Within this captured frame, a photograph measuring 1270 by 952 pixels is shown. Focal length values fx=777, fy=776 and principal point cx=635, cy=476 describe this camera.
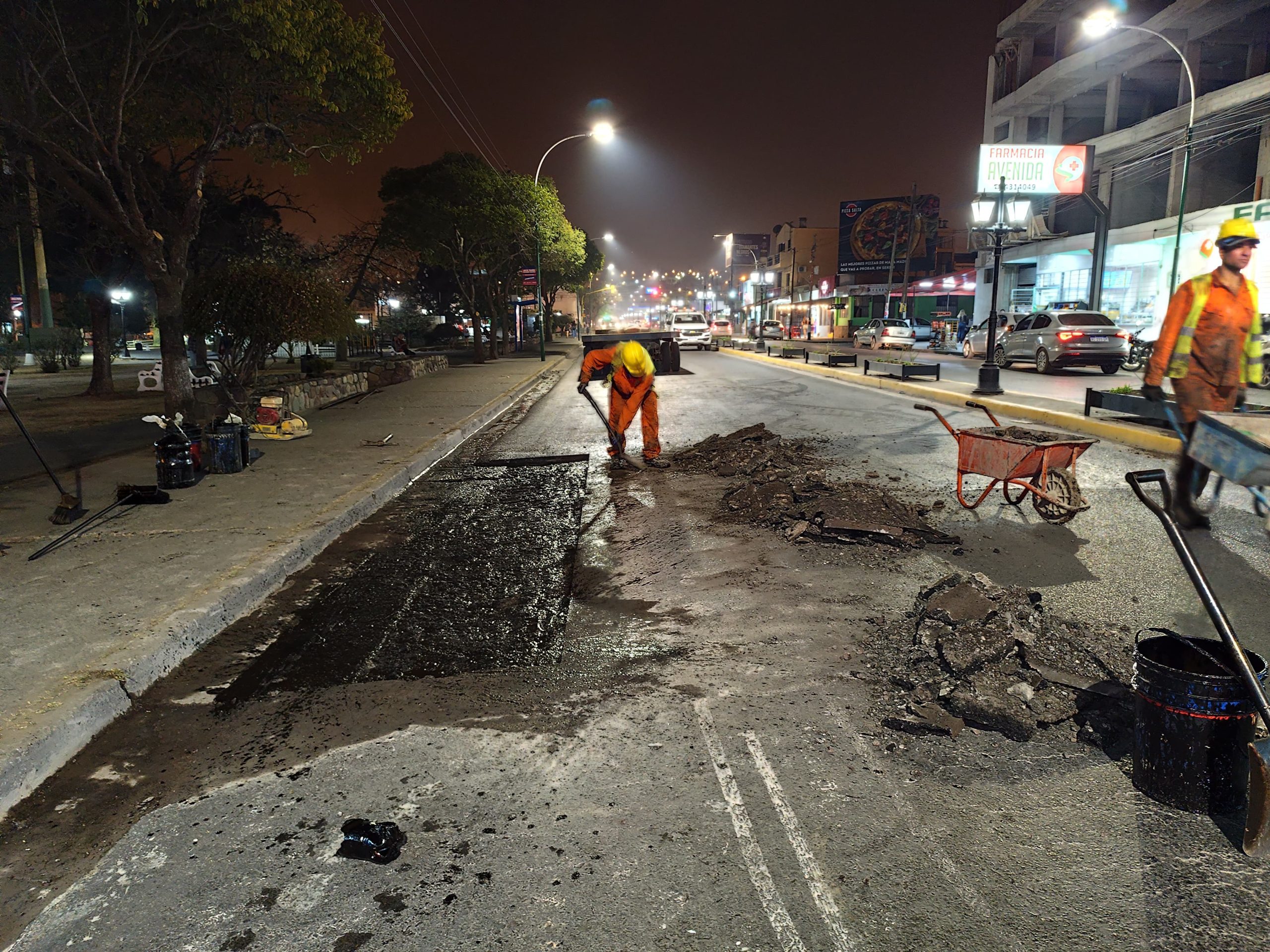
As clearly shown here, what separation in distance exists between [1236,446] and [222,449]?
8.88 meters

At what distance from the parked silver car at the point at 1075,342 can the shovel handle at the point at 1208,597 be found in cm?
2064

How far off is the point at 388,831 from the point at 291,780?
2.08ft

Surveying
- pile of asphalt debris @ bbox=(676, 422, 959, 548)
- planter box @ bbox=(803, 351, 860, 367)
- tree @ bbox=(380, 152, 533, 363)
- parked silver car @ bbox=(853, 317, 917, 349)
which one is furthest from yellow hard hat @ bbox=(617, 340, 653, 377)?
parked silver car @ bbox=(853, 317, 917, 349)

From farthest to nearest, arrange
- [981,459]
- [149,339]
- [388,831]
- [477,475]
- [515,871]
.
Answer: [149,339] < [477,475] < [981,459] < [388,831] < [515,871]

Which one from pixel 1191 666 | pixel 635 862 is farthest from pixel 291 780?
pixel 1191 666

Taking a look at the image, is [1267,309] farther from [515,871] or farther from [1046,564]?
[515,871]

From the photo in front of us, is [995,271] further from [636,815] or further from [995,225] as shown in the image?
[636,815]

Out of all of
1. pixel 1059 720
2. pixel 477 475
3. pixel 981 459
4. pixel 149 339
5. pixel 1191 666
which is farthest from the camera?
pixel 149 339

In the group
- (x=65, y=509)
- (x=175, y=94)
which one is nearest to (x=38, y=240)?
(x=175, y=94)

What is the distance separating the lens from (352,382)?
19141 mm

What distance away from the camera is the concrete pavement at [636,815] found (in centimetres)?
229

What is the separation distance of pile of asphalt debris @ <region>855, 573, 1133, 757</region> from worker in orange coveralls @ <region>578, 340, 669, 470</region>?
5.46 m

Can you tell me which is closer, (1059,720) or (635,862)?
(635,862)

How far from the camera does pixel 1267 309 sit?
26.2 metres
